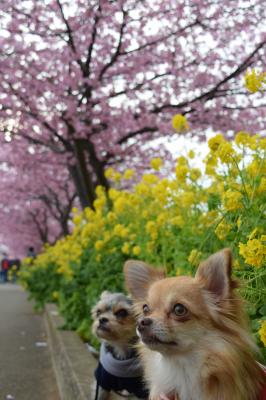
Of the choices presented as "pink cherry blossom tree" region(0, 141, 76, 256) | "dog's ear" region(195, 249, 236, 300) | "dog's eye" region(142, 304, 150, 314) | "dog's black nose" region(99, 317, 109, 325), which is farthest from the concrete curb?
"pink cherry blossom tree" region(0, 141, 76, 256)

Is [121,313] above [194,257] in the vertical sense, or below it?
below

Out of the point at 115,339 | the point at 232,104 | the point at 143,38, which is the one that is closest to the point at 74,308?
the point at 115,339

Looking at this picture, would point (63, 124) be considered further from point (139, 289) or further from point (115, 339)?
point (139, 289)

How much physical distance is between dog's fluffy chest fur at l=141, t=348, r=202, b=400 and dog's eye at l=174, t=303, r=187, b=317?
15cm

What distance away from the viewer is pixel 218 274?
1.99m

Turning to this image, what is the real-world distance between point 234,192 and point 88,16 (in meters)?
6.25

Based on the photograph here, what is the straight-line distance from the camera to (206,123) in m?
9.85

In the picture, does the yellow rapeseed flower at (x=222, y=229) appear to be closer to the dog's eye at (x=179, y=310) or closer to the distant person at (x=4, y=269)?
the dog's eye at (x=179, y=310)

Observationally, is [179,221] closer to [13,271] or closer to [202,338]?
[202,338]

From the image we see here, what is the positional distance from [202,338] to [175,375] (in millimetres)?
213

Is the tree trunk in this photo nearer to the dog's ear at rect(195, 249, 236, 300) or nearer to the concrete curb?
the concrete curb

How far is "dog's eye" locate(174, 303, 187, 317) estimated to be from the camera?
1.96 m

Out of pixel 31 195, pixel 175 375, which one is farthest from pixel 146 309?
pixel 31 195

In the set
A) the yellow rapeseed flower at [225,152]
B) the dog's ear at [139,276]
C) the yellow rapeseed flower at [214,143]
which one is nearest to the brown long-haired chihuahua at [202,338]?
the dog's ear at [139,276]
